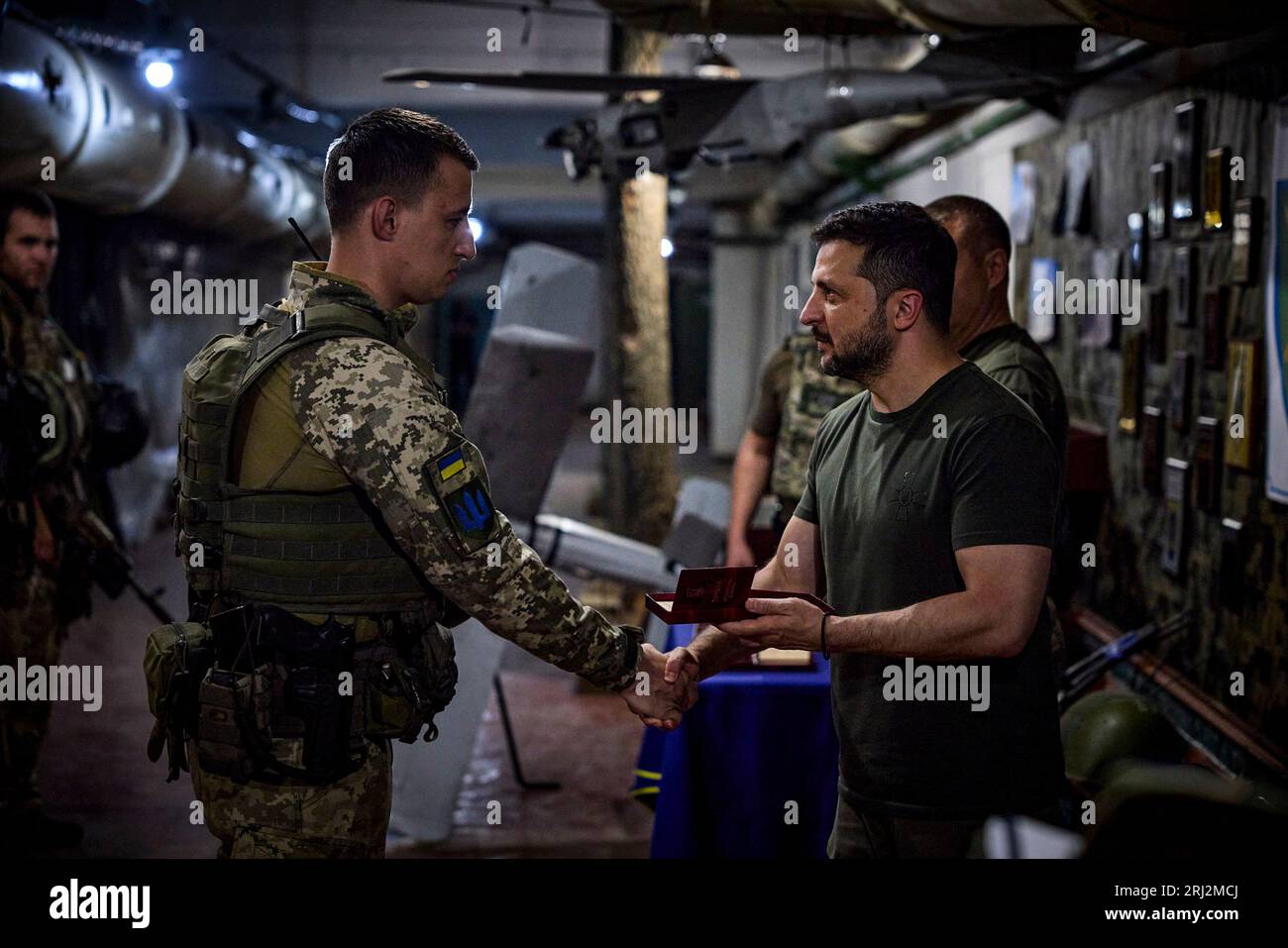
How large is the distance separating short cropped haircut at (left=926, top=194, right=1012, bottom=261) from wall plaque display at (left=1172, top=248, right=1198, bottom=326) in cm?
139

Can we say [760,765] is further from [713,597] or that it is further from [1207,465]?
[1207,465]

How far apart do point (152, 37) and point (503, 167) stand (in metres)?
7.16

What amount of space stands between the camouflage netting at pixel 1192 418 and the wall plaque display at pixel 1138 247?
1.7 inches

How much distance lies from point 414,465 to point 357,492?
156mm

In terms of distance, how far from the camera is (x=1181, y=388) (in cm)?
422

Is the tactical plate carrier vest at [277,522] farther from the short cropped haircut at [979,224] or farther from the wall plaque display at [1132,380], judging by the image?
the wall plaque display at [1132,380]

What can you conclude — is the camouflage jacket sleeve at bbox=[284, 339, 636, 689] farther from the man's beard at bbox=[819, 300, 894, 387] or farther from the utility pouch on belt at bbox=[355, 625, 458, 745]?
the man's beard at bbox=[819, 300, 894, 387]

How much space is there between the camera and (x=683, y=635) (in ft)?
11.7

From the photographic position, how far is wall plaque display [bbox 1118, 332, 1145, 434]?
186 inches

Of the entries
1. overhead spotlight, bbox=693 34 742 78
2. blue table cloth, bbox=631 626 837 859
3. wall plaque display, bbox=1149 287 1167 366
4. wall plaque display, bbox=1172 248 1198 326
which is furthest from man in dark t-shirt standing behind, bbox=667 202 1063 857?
overhead spotlight, bbox=693 34 742 78

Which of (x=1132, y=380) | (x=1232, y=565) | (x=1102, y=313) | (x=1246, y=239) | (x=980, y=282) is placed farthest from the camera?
(x=1102, y=313)

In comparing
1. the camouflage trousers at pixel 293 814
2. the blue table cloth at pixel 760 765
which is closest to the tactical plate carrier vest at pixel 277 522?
the camouflage trousers at pixel 293 814

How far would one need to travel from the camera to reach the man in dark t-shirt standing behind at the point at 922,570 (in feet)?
6.46

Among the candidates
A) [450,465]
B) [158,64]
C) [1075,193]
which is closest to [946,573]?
[450,465]
